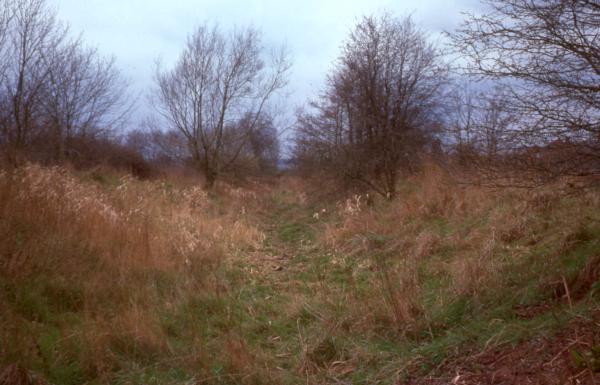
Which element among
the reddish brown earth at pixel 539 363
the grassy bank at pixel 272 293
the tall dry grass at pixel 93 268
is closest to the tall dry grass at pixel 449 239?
the grassy bank at pixel 272 293

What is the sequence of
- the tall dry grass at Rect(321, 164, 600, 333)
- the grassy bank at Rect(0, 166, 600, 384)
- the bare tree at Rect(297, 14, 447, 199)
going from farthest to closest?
the bare tree at Rect(297, 14, 447, 199), the tall dry grass at Rect(321, 164, 600, 333), the grassy bank at Rect(0, 166, 600, 384)

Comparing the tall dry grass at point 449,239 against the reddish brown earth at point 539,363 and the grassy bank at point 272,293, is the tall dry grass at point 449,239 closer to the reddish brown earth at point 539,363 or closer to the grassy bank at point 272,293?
the grassy bank at point 272,293

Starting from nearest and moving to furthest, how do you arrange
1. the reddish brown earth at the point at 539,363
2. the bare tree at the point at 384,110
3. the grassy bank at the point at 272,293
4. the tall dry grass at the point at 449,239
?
the reddish brown earth at the point at 539,363 → the grassy bank at the point at 272,293 → the tall dry grass at the point at 449,239 → the bare tree at the point at 384,110

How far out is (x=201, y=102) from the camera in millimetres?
21328

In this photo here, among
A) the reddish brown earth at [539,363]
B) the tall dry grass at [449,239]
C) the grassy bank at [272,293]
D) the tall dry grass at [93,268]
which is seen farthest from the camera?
the tall dry grass at [449,239]

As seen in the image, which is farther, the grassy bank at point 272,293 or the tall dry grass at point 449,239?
the tall dry grass at point 449,239

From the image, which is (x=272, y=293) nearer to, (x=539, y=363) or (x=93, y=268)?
(x=93, y=268)

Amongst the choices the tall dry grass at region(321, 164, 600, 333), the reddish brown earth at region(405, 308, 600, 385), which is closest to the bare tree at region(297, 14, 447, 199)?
the tall dry grass at region(321, 164, 600, 333)

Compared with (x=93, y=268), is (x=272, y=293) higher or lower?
lower

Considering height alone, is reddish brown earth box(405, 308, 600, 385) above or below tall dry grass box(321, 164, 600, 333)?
below

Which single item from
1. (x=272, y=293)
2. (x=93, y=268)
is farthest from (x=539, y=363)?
(x=93, y=268)

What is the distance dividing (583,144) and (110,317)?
4693mm

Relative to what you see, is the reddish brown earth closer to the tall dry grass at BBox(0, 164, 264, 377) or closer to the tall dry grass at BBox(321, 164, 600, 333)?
the tall dry grass at BBox(321, 164, 600, 333)

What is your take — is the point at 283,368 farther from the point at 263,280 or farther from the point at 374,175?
the point at 374,175
